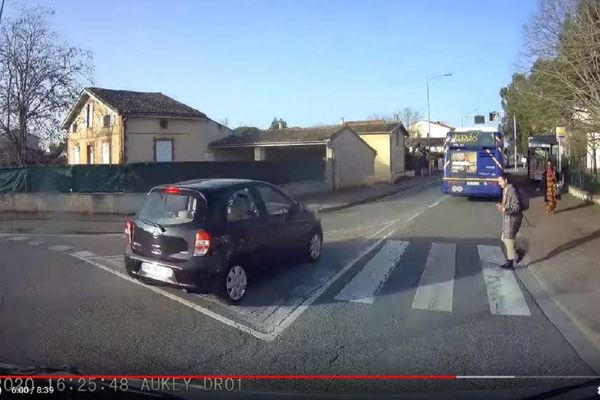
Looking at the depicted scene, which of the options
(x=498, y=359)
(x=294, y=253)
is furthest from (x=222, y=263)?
(x=498, y=359)

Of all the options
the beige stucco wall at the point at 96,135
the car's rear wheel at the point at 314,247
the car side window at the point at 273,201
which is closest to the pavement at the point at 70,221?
the car's rear wheel at the point at 314,247

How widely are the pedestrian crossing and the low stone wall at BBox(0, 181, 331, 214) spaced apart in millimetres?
11746

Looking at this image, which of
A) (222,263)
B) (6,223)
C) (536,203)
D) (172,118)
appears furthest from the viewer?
(172,118)

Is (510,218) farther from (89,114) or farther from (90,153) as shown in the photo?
(90,153)

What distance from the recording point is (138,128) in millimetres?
31906

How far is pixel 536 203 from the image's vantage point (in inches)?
846

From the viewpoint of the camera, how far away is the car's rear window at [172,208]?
667 cm

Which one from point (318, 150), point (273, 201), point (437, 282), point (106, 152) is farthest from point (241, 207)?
point (106, 152)

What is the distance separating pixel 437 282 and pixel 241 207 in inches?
126

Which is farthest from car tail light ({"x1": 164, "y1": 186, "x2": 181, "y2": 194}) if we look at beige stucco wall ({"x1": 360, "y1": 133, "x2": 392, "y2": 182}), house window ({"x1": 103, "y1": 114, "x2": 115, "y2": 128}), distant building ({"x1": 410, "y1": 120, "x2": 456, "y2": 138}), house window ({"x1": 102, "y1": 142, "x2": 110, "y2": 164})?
distant building ({"x1": 410, "y1": 120, "x2": 456, "y2": 138})

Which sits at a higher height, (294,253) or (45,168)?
(45,168)

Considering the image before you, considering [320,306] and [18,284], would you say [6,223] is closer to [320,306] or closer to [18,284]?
[18,284]

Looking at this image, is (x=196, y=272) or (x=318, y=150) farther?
(x=318, y=150)

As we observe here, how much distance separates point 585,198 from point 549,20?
6.92 meters
